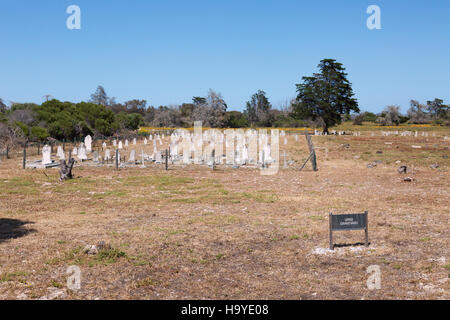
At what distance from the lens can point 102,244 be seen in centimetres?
970

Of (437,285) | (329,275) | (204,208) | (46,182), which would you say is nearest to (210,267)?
(329,275)

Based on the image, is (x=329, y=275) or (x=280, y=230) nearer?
(x=329, y=275)

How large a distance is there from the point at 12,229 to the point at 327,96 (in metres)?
59.9

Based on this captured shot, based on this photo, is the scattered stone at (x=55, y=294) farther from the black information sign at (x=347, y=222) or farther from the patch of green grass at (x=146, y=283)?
the black information sign at (x=347, y=222)

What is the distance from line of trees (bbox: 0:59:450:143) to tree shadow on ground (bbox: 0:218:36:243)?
27.6m

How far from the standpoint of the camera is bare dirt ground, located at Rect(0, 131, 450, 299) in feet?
24.9

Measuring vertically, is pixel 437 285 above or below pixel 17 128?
below

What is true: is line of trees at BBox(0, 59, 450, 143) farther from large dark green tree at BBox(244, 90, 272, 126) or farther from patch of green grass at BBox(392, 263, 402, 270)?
patch of green grass at BBox(392, 263, 402, 270)

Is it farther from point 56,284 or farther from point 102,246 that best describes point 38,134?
point 56,284

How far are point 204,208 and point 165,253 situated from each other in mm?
5310

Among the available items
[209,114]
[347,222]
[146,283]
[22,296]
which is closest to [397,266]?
[347,222]

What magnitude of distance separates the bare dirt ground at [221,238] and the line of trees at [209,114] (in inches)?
1019

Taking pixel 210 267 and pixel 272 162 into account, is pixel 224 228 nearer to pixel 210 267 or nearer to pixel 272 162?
pixel 210 267

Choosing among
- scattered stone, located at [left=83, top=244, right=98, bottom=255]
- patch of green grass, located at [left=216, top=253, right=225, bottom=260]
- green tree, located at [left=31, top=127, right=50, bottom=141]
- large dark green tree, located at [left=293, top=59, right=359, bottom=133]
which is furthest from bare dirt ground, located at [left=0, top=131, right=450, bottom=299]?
large dark green tree, located at [left=293, top=59, right=359, bottom=133]
